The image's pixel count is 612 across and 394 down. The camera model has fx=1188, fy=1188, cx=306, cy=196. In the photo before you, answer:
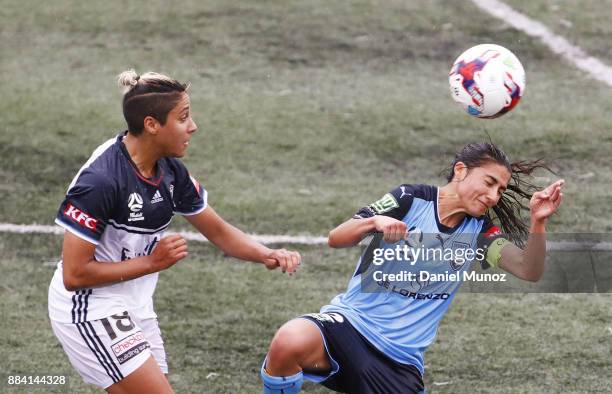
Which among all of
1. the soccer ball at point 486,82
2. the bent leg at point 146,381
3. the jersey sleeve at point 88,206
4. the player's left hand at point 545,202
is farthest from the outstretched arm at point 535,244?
the jersey sleeve at point 88,206

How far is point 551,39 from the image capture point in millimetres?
14898

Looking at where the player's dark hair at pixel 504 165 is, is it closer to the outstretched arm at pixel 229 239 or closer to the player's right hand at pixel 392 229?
the player's right hand at pixel 392 229

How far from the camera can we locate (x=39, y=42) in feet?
48.8

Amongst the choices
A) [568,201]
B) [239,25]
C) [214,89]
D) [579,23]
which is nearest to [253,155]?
[214,89]

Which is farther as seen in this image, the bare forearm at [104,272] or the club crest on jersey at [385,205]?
the club crest on jersey at [385,205]

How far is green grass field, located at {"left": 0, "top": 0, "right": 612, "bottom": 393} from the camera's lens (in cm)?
788

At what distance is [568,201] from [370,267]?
4960 mm

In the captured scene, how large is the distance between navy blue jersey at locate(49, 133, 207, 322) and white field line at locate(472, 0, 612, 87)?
29.5ft

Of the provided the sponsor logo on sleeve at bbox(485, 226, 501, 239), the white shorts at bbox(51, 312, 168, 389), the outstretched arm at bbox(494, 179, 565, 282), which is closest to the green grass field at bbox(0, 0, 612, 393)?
the outstretched arm at bbox(494, 179, 565, 282)

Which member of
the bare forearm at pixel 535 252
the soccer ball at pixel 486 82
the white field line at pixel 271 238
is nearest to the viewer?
the bare forearm at pixel 535 252

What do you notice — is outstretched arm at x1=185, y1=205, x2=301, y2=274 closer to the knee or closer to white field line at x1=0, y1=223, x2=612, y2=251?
the knee

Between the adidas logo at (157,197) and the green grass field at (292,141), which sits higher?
the adidas logo at (157,197)

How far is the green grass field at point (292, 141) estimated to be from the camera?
788 cm

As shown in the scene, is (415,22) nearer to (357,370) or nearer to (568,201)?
(568,201)
